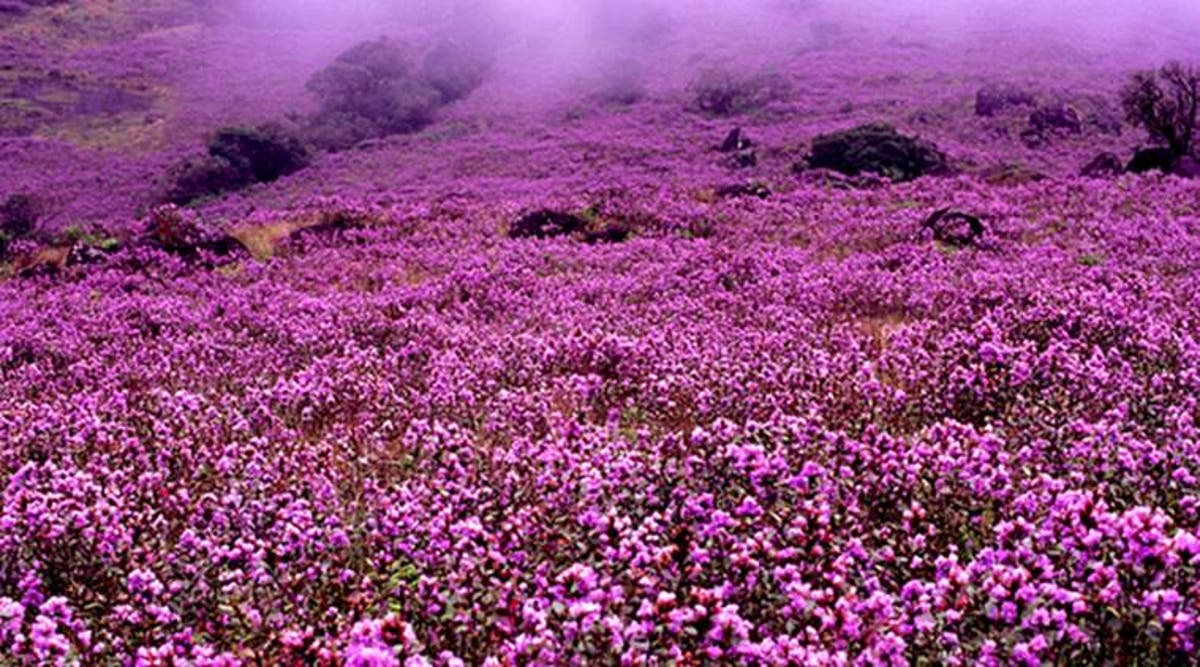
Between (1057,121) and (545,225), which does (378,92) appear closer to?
(1057,121)

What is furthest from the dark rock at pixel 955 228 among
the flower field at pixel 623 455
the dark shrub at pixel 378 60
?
the dark shrub at pixel 378 60

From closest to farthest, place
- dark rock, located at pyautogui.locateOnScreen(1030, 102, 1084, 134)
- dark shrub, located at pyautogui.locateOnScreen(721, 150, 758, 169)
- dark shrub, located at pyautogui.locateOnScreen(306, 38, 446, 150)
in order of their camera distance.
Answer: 1. dark shrub, located at pyautogui.locateOnScreen(721, 150, 758, 169)
2. dark rock, located at pyautogui.locateOnScreen(1030, 102, 1084, 134)
3. dark shrub, located at pyautogui.locateOnScreen(306, 38, 446, 150)

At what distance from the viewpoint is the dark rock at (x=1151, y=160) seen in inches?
1073

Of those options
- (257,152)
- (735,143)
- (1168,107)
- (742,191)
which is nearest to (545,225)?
(742,191)

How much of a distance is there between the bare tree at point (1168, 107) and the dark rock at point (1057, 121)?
26.5 ft

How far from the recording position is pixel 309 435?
770cm

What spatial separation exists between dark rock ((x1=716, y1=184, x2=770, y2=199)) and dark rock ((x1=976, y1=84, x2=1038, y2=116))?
2304cm

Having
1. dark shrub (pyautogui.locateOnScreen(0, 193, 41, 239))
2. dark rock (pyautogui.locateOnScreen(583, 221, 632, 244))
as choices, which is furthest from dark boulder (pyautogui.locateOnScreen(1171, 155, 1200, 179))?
dark shrub (pyautogui.locateOnScreen(0, 193, 41, 239))

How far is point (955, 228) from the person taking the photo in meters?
17.4

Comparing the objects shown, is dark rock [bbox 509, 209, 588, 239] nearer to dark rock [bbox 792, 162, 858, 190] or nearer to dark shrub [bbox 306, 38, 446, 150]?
dark rock [bbox 792, 162, 858, 190]

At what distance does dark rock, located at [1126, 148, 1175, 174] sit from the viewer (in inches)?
1073

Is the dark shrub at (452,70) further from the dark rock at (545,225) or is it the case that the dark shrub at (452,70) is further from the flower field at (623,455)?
the flower field at (623,455)

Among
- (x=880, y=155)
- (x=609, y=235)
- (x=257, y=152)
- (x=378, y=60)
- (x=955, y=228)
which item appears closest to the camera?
(x=955, y=228)

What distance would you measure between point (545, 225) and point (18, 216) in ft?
67.7
